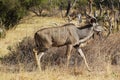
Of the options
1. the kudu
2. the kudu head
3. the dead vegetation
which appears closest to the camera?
the kudu

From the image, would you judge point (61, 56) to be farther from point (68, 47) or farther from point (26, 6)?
point (26, 6)

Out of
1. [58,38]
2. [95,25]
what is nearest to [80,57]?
[95,25]

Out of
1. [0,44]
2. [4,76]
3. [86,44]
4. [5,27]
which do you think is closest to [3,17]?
[5,27]

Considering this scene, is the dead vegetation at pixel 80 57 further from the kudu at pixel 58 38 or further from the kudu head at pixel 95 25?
the kudu head at pixel 95 25

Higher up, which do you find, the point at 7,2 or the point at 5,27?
the point at 7,2

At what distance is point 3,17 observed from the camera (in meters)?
21.2

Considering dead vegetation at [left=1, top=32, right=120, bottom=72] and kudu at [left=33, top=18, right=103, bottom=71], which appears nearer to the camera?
kudu at [left=33, top=18, right=103, bottom=71]

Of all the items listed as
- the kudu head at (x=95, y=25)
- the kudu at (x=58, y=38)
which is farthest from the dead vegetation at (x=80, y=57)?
the kudu head at (x=95, y=25)

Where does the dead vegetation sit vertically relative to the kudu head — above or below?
below

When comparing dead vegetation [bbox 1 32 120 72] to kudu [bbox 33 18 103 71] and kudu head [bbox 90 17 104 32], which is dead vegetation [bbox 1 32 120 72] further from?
kudu head [bbox 90 17 104 32]

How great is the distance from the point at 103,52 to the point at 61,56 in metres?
1.28

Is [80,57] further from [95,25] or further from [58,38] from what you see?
Answer: [58,38]

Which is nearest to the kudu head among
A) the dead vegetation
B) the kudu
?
the kudu

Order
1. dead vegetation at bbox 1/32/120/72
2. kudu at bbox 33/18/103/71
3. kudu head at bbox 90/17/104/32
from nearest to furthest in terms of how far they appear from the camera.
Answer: kudu at bbox 33/18/103/71, dead vegetation at bbox 1/32/120/72, kudu head at bbox 90/17/104/32
